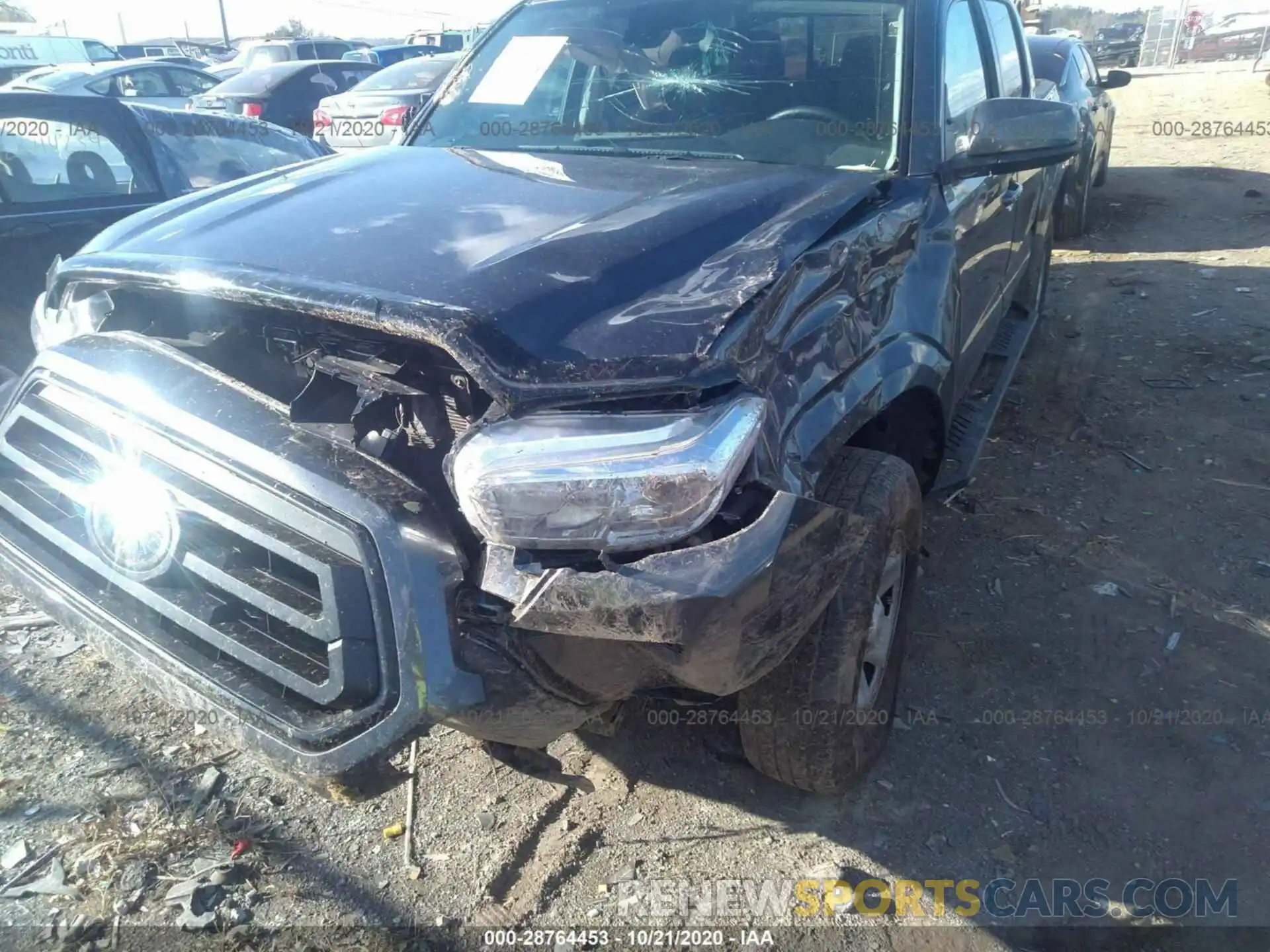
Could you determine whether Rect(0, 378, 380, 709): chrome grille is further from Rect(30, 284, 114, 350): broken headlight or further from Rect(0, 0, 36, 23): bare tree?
Rect(0, 0, 36, 23): bare tree

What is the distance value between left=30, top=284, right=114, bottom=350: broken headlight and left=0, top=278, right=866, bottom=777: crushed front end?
0.89ft

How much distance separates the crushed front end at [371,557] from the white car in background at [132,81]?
9600 mm

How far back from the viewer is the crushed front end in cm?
146

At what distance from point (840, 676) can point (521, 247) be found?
1.11m

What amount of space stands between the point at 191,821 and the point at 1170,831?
2.36 metres

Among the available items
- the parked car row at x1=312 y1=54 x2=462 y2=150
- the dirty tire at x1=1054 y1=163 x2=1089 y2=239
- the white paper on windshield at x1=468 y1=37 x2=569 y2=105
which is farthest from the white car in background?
the dirty tire at x1=1054 y1=163 x2=1089 y2=239

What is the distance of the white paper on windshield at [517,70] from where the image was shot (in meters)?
3.12

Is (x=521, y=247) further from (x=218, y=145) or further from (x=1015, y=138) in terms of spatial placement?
(x=218, y=145)

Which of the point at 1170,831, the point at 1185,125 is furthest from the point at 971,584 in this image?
the point at 1185,125

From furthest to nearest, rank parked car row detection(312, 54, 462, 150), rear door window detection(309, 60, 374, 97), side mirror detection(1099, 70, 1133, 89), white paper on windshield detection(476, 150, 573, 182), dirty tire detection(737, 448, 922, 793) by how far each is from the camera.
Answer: rear door window detection(309, 60, 374, 97), side mirror detection(1099, 70, 1133, 89), parked car row detection(312, 54, 462, 150), white paper on windshield detection(476, 150, 573, 182), dirty tire detection(737, 448, 922, 793)

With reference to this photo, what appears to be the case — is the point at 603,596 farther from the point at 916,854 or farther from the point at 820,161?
the point at 820,161

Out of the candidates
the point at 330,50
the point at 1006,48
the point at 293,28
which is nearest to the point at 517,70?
the point at 1006,48

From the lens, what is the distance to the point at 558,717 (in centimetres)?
165

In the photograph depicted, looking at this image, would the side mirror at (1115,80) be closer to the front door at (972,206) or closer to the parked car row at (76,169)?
the front door at (972,206)
